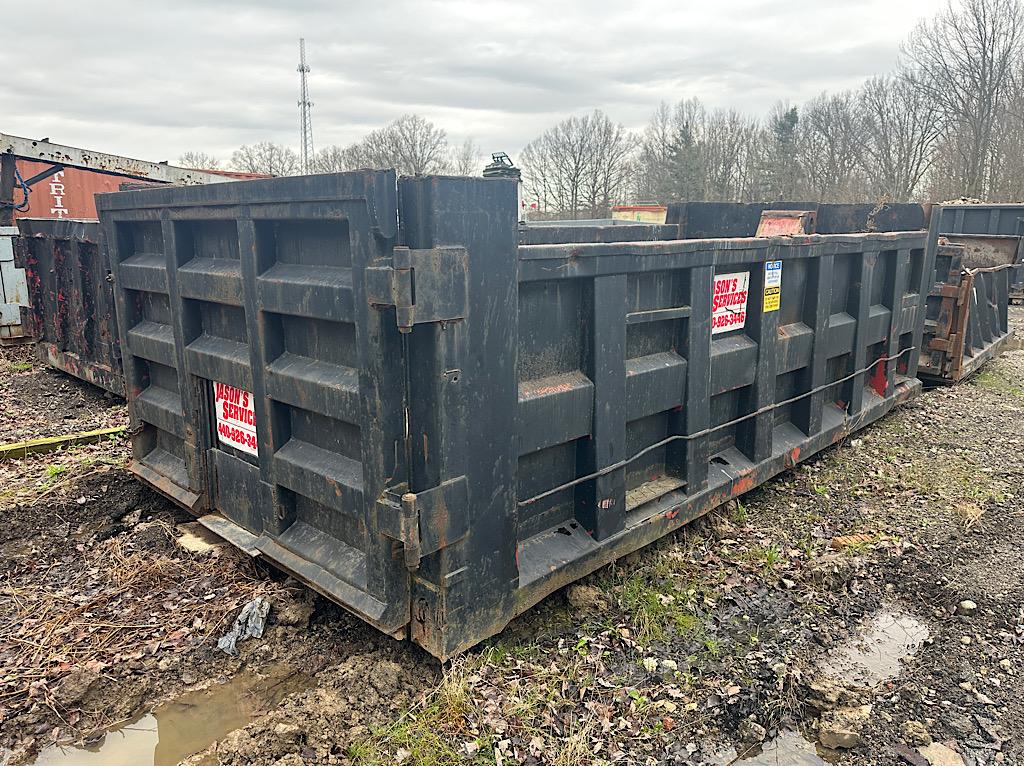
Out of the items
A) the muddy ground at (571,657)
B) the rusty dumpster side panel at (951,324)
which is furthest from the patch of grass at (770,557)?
the rusty dumpster side panel at (951,324)

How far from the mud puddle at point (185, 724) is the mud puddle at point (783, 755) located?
1.64 metres

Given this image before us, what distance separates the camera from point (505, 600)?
291cm

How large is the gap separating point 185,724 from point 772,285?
3660mm

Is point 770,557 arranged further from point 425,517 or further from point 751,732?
point 425,517

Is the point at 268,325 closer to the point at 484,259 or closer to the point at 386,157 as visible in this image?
the point at 484,259

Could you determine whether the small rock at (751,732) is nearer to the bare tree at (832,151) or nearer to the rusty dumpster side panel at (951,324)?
the rusty dumpster side panel at (951,324)

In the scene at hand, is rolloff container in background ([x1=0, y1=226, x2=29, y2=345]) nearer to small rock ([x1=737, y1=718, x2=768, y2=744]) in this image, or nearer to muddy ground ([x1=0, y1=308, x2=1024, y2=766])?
muddy ground ([x1=0, y1=308, x2=1024, y2=766])

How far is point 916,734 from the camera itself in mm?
2629

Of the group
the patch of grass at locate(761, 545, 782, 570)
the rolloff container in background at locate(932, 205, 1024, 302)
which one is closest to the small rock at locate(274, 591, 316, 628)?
the patch of grass at locate(761, 545, 782, 570)

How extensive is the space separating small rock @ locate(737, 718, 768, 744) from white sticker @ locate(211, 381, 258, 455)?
94.8 inches

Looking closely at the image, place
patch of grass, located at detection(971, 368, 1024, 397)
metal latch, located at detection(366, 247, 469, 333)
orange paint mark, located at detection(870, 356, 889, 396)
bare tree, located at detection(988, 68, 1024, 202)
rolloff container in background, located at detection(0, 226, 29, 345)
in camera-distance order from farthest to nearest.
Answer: bare tree, located at detection(988, 68, 1024, 202)
rolloff container in background, located at detection(0, 226, 29, 345)
patch of grass, located at detection(971, 368, 1024, 397)
orange paint mark, located at detection(870, 356, 889, 396)
metal latch, located at detection(366, 247, 469, 333)

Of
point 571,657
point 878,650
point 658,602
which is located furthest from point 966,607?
point 571,657

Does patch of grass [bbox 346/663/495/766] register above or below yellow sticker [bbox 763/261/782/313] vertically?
below

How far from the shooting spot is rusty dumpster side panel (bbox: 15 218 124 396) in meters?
6.62
